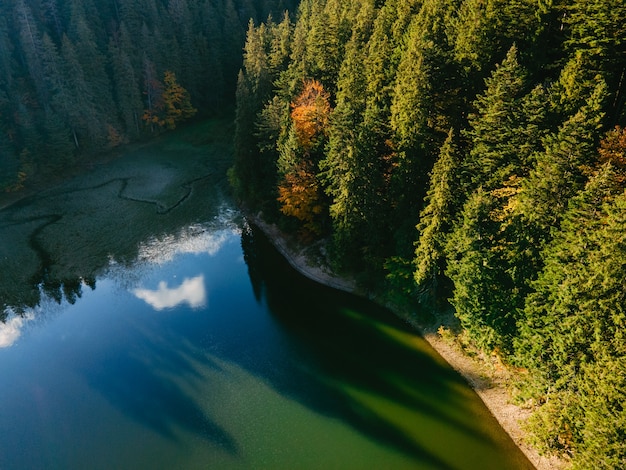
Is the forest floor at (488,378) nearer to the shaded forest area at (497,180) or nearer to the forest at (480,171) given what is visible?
the forest at (480,171)

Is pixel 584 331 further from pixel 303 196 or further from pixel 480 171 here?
pixel 303 196

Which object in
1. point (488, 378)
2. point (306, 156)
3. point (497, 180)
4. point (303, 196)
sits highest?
point (497, 180)

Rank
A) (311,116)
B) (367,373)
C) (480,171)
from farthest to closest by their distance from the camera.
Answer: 1. (311,116)
2. (367,373)
3. (480,171)

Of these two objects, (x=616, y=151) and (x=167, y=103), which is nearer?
(x=616, y=151)

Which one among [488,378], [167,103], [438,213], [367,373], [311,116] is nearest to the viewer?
[488,378]

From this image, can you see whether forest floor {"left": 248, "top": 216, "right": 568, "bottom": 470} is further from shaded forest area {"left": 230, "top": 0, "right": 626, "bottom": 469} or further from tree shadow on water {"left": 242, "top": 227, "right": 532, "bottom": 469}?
shaded forest area {"left": 230, "top": 0, "right": 626, "bottom": 469}

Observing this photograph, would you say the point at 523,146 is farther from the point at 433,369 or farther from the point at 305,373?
the point at 305,373

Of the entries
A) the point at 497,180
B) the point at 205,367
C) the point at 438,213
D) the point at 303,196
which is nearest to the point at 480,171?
the point at 497,180

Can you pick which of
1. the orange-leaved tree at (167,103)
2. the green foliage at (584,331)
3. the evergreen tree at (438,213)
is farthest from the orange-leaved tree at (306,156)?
the orange-leaved tree at (167,103)
